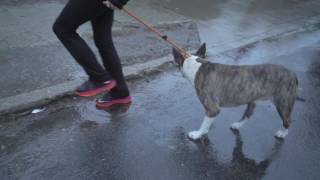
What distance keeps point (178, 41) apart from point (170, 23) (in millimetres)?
846

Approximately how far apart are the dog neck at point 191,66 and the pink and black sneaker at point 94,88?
91 cm

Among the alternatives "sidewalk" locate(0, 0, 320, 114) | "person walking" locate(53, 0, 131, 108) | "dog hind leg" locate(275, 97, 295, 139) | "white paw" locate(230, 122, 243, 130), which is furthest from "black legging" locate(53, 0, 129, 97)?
"dog hind leg" locate(275, 97, 295, 139)

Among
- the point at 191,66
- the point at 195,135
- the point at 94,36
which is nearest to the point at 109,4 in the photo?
the point at 94,36

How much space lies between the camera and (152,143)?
436cm

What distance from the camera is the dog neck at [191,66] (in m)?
4.34

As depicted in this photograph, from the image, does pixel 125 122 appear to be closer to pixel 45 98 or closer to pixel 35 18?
pixel 45 98

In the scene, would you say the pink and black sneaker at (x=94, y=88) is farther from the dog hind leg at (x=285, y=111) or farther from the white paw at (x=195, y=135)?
the dog hind leg at (x=285, y=111)

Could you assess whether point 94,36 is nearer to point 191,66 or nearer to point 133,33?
point 191,66

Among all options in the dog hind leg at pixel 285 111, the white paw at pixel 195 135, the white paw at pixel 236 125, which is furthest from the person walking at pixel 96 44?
the dog hind leg at pixel 285 111

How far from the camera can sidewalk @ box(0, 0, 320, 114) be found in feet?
17.5

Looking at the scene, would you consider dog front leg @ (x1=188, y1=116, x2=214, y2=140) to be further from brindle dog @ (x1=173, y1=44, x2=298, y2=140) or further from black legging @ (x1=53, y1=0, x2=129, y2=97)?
black legging @ (x1=53, y1=0, x2=129, y2=97)

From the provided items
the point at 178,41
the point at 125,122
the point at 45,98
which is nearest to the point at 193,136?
the point at 125,122

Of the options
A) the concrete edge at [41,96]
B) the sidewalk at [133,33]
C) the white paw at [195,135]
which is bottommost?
the sidewalk at [133,33]

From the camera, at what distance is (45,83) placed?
5.31 meters
